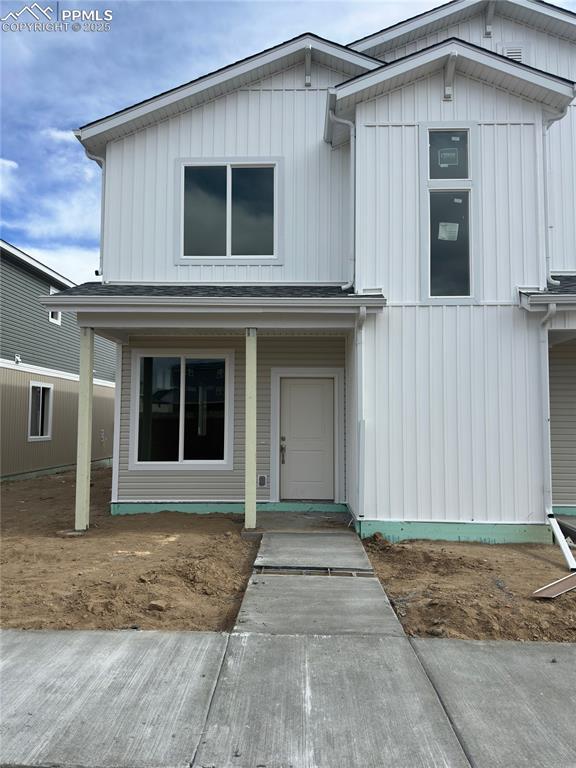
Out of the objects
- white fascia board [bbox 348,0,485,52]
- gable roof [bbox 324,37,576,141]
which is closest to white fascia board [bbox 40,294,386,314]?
gable roof [bbox 324,37,576,141]

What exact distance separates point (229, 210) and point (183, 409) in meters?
3.36

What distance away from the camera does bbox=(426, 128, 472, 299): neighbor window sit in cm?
729

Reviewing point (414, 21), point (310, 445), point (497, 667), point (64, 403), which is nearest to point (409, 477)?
point (310, 445)

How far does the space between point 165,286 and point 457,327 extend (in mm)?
4529

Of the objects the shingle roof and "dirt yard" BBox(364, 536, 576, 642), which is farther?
the shingle roof

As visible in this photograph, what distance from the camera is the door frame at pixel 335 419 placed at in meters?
8.75

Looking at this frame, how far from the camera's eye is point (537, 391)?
705cm

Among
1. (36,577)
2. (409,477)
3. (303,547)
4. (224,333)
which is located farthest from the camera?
(224,333)

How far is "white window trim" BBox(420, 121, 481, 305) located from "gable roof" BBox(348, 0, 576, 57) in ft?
10.1

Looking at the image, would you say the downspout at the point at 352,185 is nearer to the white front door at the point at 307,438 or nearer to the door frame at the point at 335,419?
the door frame at the point at 335,419

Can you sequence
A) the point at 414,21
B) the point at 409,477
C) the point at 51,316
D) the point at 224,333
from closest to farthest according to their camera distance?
1. the point at 409,477
2. the point at 224,333
3. the point at 414,21
4. the point at 51,316

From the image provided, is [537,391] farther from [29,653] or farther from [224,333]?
[29,653]

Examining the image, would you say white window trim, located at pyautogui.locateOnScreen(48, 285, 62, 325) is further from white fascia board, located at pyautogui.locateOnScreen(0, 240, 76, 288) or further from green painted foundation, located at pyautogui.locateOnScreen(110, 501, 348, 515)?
green painted foundation, located at pyautogui.locateOnScreen(110, 501, 348, 515)

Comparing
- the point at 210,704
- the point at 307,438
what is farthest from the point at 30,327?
the point at 210,704
